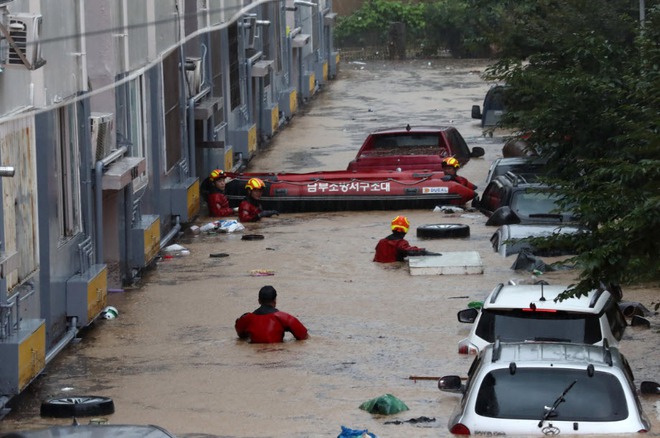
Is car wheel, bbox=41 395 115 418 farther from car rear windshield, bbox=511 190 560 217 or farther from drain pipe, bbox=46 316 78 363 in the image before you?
car rear windshield, bbox=511 190 560 217

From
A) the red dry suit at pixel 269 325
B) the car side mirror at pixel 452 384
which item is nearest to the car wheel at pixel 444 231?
the red dry suit at pixel 269 325

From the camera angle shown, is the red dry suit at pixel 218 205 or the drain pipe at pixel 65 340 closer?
the drain pipe at pixel 65 340

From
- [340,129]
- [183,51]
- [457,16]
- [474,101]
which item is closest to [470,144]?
[340,129]

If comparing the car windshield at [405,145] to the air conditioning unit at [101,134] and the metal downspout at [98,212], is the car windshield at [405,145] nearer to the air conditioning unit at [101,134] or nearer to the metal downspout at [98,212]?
the air conditioning unit at [101,134]

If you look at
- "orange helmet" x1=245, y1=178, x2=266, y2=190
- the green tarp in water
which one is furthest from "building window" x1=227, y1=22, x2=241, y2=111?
the green tarp in water

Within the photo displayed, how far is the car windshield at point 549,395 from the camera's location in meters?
11.5

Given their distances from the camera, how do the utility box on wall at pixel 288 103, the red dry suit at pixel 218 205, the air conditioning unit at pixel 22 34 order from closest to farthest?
the air conditioning unit at pixel 22 34 → the red dry suit at pixel 218 205 → the utility box on wall at pixel 288 103

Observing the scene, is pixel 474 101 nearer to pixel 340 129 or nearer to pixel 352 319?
pixel 340 129

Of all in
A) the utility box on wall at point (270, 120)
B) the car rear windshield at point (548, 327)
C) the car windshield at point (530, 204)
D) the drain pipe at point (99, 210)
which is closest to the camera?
the car rear windshield at point (548, 327)

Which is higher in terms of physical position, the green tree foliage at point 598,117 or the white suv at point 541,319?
the green tree foliage at point 598,117

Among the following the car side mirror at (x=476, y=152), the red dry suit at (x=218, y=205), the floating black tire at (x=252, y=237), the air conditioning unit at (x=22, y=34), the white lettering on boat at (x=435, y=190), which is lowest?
the floating black tire at (x=252, y=237)

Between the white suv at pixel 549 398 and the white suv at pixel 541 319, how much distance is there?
217cm

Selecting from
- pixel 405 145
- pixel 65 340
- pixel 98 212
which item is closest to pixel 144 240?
pixel 98 212

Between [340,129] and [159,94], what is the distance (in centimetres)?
1790
